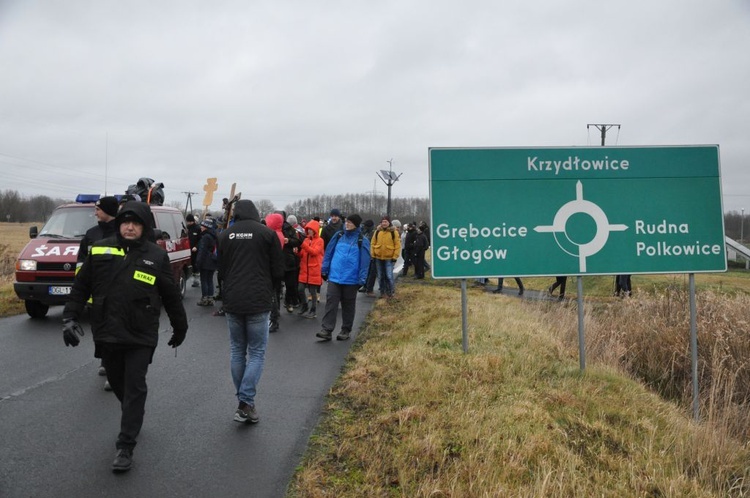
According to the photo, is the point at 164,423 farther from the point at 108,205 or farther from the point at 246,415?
the point at 108,205

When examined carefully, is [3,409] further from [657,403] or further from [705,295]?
[705,295]

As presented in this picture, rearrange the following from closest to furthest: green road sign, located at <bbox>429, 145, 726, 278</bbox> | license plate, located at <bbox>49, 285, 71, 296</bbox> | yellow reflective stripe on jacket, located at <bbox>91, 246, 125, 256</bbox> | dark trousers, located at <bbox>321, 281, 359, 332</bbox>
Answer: yellow reflective stripe on jacket, located at <bbox>91, 246, 125, 256</bbox>
green road sign, located at <bbox>429, 145, 726, 278</bbox>
dark trousers, located at <bbox>321, 281, 359, 332</bbox>
license plate, located at <bbox>49, 285, 71, 296</bbox>

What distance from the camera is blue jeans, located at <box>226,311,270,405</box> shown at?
498cm

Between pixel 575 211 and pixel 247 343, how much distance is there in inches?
151

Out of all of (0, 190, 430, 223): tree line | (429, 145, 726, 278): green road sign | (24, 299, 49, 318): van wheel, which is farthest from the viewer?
→ (0, 190, 430, 223): tree line

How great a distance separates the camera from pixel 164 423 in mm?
4793

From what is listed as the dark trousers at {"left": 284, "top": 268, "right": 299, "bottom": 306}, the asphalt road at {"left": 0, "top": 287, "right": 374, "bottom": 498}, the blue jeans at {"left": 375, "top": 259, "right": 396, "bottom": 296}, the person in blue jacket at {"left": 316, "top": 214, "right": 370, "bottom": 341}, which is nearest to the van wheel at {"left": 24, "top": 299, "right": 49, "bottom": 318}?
the asphalt road at {"left": 0, "top": 287, "right": 374, "bottom": 498}

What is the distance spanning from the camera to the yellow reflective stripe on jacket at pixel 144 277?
13.3 feet

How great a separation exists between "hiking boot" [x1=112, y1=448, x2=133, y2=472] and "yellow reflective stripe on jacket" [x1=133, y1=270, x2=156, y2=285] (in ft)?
3.99

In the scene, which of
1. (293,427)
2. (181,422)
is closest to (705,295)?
(293,427)

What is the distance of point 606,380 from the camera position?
6125 mm

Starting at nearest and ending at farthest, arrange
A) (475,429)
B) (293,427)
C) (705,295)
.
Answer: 1. (475,429)
2. (293,427)
3. (705,295)

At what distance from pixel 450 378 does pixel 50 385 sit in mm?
4244

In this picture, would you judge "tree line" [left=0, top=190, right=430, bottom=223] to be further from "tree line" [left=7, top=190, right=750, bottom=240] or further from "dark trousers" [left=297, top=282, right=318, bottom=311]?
"dark trousers" [left=297, top=282, right=318, bottom=311]
